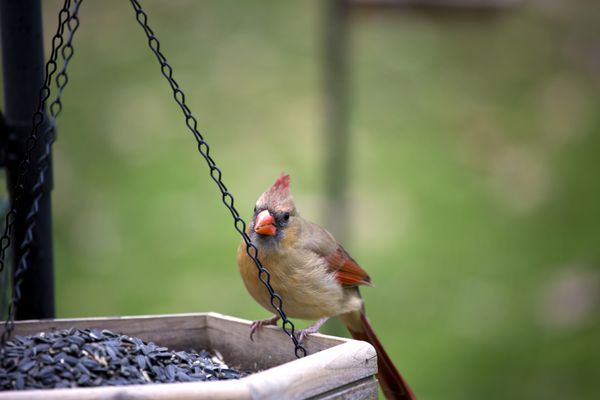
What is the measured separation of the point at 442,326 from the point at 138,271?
186 centimetres

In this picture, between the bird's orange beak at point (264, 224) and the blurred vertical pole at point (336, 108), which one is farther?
the blurred vertical pole at point (336, 108)

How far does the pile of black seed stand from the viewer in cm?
177

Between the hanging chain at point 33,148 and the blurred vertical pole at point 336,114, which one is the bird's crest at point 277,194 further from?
the blurred vertical pole at point 336,114

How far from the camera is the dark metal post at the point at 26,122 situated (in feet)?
7.77

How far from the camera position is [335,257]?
284 cm

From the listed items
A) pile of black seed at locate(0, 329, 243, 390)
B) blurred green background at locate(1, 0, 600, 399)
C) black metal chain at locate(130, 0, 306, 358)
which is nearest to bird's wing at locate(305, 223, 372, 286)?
black metal chain at locate(130, 0, 306, 358)

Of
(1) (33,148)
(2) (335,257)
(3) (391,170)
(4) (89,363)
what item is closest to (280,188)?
(2) (335,257)

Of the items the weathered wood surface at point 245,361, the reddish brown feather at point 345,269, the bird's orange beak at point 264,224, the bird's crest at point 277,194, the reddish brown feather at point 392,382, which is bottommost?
the reddish brown feather at point 392,382

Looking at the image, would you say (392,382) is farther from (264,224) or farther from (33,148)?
(33,148)

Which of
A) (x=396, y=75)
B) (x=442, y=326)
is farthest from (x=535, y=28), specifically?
(x=442, y=326)

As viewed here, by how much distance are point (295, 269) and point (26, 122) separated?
0.92m

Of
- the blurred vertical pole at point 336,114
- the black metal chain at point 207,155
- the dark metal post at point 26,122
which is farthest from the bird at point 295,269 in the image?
the blurred vertical pole at point 336,114

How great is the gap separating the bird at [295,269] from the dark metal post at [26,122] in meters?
0.58

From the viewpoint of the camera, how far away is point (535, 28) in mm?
8578
